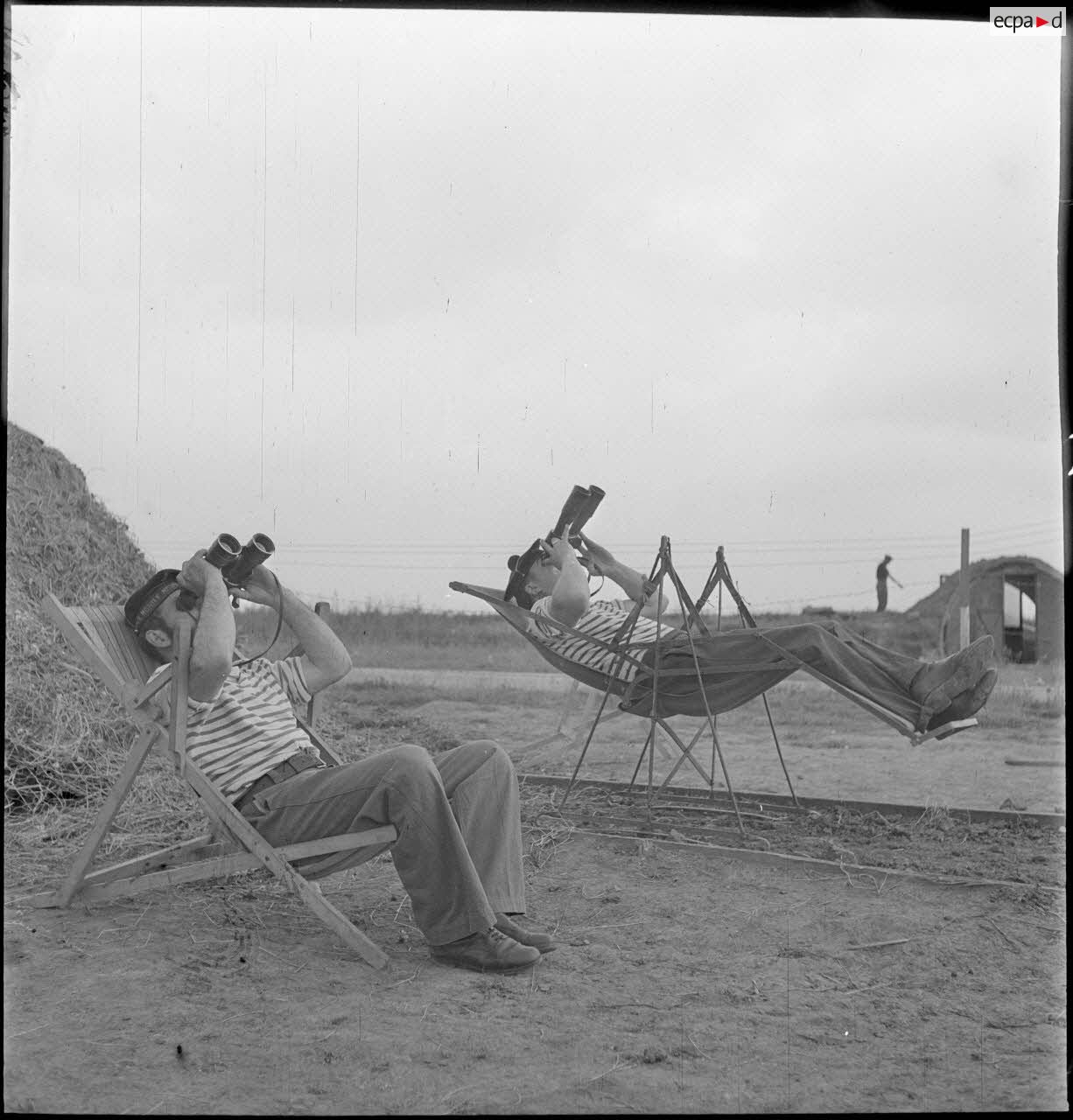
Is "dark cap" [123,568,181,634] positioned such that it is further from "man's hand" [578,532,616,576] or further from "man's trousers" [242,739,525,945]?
"man's hand" [578,532,616,576]

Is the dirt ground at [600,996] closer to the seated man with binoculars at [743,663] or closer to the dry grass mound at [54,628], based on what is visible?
the seated man with binoculars at [743,663]

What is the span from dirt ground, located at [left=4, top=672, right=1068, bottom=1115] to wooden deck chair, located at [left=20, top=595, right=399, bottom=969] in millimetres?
97

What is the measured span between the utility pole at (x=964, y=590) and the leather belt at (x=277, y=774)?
20.5ft

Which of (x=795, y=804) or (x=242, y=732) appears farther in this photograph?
(x=795, y=804)

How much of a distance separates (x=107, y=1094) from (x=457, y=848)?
85cm

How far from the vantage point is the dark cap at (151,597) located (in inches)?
115

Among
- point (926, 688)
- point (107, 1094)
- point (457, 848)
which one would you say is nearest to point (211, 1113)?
point (107, 1094)

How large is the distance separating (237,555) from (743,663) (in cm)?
192

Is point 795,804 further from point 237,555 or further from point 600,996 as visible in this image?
point 237,555

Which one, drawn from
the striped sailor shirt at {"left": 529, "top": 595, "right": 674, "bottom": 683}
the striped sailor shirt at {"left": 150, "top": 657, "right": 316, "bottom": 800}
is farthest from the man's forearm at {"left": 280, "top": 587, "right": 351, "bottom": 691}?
the striped sailor shirt at {"left": 529, "top": 595, "right": 674, "bottom": 683}

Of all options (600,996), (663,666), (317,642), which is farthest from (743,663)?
(600,996)

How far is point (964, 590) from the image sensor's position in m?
9.04

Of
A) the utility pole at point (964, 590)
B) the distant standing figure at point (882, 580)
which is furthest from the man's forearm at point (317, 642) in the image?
the distant standing figure at point (882, 580)

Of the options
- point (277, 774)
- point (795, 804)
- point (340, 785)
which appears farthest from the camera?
point (795, 804)
